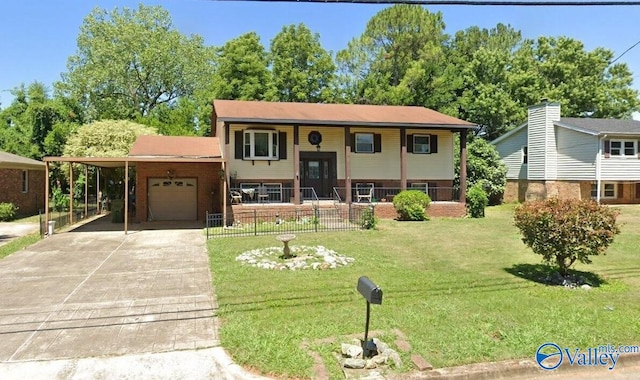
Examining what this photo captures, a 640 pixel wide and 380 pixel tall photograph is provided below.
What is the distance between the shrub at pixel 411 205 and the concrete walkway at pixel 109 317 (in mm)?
9978

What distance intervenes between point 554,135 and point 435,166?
8.33 metres

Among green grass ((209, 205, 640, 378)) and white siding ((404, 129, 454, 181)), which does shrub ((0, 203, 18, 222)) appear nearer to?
green grass ((209, 205, 640, 378))

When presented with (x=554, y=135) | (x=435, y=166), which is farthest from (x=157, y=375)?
(x=554, y=135)

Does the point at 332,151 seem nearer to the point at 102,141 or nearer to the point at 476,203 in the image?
the point at 476,203

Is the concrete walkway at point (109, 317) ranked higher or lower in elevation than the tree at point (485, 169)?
lower

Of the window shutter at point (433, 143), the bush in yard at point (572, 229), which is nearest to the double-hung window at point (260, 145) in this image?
the window shutter at point (433, 143)

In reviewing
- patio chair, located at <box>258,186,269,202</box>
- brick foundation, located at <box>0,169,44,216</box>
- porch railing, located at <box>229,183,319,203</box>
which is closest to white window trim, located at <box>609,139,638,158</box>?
porch railing, located at <box>229,183,319,203</box>

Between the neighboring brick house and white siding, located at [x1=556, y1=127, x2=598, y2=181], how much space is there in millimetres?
30538

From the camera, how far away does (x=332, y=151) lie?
72.4ft

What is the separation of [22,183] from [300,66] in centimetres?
2277

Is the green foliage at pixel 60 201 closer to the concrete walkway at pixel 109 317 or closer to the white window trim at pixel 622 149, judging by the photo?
the concrete walkway at pixel 109 317

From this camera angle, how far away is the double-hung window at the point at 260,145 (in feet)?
67.6

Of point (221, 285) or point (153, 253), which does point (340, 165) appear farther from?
point (221, 285)

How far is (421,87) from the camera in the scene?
113 ft
